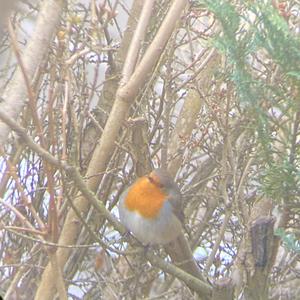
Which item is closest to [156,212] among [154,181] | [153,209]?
[153,209]

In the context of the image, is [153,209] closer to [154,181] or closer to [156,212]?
Answer: [156,212]

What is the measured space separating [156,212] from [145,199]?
0.06 m

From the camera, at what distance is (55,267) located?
1763 millimetres

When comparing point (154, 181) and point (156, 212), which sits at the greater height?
point (154, 181)

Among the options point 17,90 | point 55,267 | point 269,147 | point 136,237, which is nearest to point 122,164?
point 136,237

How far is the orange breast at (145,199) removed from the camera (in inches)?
93.8

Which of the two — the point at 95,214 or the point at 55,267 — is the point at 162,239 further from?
the point at 55,267

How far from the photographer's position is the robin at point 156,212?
2.30 metres

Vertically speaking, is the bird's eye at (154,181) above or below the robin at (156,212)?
above

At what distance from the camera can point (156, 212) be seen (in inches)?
96.0

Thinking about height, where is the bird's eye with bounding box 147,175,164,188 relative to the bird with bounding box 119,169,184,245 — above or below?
above

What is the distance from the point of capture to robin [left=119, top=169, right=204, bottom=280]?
7.55 feet

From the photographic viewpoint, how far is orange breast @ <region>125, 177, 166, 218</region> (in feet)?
7.82

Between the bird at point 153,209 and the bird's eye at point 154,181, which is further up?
the bird's eye at point 154,181
